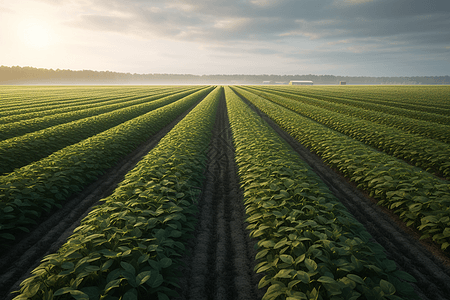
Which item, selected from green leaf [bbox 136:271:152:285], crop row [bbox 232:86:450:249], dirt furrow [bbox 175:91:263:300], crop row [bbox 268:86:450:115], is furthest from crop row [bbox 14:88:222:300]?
crop row [bbox 268:86:450:115]

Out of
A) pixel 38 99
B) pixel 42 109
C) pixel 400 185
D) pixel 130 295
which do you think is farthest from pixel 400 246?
pixel 38 99

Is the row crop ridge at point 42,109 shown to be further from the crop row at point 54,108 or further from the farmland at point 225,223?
the farmland at point 225,223

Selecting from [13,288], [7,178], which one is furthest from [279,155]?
[7,178]

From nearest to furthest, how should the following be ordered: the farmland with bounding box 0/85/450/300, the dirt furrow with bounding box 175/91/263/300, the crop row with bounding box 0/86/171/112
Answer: the farmland with bounding box 0/85/450/300 → the dirt furrow with bounding box 175/91/263/300 → the crop row with bounding box 0/86/171/112

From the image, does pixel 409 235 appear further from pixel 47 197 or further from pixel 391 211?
pixel 47 197

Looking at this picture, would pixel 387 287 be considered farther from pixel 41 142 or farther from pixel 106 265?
pixel 41 142

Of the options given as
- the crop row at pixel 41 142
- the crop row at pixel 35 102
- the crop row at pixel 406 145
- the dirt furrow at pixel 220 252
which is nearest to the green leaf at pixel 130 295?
the dirt furrow at pixel 220 252

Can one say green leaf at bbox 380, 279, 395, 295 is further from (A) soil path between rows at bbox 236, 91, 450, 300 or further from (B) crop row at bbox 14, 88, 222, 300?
(B) crop row at bbox 14, 88, 222, 300
